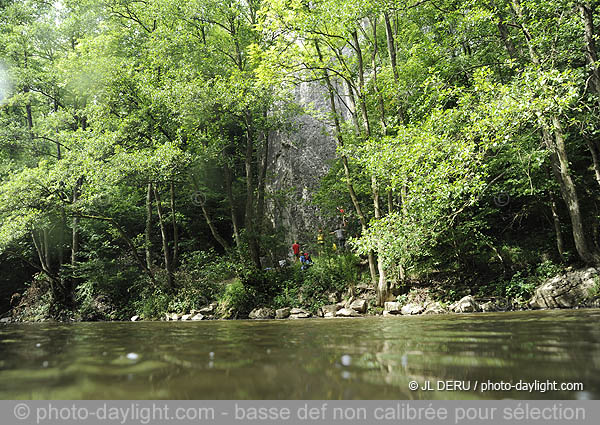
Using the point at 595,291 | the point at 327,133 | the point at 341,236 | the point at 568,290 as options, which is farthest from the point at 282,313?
the point at 595,291

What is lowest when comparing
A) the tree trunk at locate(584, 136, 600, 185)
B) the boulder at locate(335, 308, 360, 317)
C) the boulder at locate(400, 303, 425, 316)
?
the boulder at locate(335, 308, 360, 317)

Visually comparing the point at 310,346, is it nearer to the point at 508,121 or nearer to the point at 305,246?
the point at 508,121

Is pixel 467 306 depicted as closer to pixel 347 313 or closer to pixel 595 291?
pixel 595 291

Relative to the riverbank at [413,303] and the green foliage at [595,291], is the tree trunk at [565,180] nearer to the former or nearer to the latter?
the riverbank at [413,303]

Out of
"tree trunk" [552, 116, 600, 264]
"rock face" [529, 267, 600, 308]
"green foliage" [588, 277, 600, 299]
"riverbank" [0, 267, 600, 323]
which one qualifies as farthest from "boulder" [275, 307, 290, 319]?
"tree trunk" [552, 116, 600, 264]

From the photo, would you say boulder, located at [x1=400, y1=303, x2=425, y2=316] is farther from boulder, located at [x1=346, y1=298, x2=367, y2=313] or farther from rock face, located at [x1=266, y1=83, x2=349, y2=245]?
rock face, located at [x1=266, y1=83, x2=349, y2=245]

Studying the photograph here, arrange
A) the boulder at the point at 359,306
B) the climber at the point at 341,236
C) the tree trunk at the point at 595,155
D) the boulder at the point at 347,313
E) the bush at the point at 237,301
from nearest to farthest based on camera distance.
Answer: the tree trunk at the point at 595,155, the boulder at the point at 347,313, the boulder at the point at 359,306, the bush at the point at 237,301, the climber at the point at 341,236

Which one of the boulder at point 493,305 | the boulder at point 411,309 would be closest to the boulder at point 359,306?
the boulder at point 411,309

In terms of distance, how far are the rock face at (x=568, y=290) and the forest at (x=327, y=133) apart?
22.5 inches

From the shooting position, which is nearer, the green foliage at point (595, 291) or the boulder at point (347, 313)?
the green foliage at point (595, 291)

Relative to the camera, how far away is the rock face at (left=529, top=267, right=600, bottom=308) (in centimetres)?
751

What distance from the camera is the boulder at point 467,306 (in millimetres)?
8273

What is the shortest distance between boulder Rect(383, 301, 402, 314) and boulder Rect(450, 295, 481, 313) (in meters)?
1.34

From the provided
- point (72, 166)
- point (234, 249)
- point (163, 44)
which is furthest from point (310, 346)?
point (163, 44)
